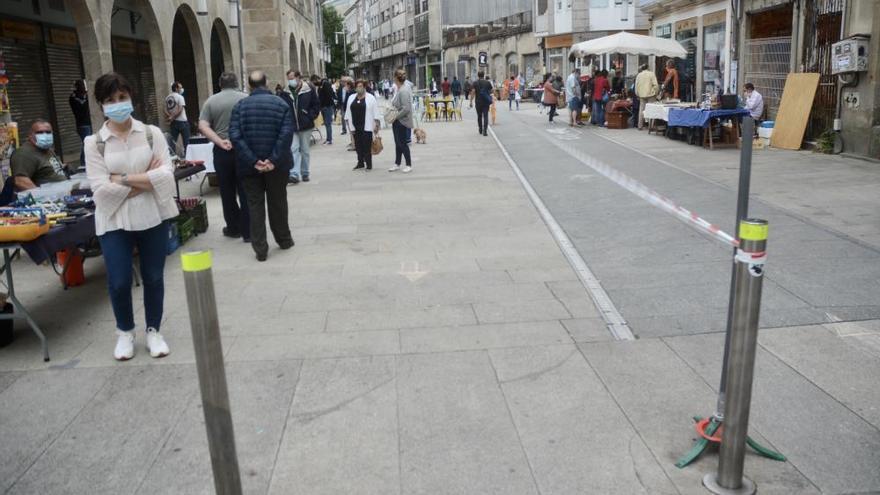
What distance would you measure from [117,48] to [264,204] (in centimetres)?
1292

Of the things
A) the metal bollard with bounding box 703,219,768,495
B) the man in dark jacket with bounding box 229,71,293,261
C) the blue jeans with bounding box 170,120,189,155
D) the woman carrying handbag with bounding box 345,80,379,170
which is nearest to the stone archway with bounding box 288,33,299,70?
the blue jeans with bounding box 170,120,189,155

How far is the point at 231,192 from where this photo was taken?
840cm

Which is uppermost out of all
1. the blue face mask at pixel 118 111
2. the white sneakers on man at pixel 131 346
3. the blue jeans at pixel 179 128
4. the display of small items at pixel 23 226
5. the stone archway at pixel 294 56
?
the stone archway at pixel 294 56

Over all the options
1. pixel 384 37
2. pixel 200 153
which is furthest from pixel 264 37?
pixel 384 37

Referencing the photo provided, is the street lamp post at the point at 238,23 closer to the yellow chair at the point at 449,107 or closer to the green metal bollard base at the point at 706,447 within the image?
the yellow chair at the point at 449,107

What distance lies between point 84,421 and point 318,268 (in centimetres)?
327

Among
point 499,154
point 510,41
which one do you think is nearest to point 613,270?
point 499,154

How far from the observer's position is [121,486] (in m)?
3.33

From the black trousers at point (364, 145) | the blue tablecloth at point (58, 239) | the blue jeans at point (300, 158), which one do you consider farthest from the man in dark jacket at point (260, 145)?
the black trousers at point (364, 145)

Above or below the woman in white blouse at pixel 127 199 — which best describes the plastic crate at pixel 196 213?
below

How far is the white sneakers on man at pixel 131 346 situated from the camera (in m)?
4.83

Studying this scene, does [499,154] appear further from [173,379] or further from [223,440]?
[223,440]

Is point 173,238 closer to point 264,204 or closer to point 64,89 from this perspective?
point 264,204

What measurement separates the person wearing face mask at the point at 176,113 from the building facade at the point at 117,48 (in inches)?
30.1
